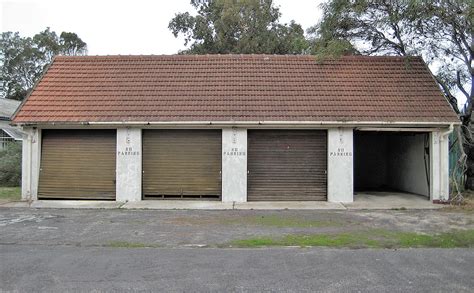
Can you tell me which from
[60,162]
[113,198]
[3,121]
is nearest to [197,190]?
[113,198]

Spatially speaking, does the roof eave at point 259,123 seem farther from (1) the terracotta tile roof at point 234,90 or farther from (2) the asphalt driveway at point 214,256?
(2) the asphalt driveway at point 214,256

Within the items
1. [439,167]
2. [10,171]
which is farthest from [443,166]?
[10,171]

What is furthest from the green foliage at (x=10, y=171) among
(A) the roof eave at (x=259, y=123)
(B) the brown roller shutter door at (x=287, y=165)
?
(B) the brown roller shutter door at (x=287, y=165)

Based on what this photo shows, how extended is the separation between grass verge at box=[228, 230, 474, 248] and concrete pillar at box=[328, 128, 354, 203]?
191 inches

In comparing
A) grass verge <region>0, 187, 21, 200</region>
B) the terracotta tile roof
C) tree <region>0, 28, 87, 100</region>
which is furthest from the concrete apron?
tree <region>0, 28, 87, 100</region>

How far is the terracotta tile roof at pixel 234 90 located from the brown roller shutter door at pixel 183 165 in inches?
34.9

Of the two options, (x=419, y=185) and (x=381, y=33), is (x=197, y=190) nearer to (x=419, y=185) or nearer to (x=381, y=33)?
(x=419, y=185)

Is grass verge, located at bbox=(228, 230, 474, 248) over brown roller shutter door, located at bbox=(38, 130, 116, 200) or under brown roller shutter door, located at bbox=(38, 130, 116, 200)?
under

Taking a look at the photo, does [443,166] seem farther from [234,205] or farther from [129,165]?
[129,165]

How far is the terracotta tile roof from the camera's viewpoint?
562 inches

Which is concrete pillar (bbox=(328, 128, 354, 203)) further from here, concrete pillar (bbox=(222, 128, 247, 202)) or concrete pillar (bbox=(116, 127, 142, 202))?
concrete pillar (bbox=(116, 127, 142, 202))

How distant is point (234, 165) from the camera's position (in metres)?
14.4

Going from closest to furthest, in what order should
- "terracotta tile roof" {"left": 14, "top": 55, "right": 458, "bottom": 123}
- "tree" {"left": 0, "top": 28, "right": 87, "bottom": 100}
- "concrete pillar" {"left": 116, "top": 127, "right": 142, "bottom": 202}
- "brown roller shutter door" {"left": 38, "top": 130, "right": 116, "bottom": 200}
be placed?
"terracotta tile roof" {"left": 14, "top": 55, "right": 458, "bottom": 123} → "concrete pillar" {"left": 116, "top": 127, "right": 142, "bottom": 202} → "brown roller shutter door" {"left": 38, "top": 130, "right": 116, "bottom": 200} → "tree" {"left": 0, "top": 28, "right": 87, "bottom": 100}

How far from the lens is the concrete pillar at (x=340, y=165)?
1424cm
